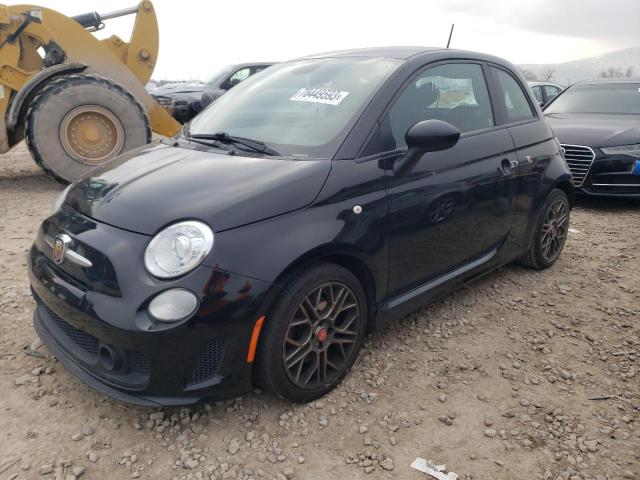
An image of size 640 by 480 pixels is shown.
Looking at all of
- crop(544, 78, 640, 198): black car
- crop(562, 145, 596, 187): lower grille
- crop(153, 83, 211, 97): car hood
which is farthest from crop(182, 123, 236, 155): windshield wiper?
crop(153, 83, 211, 97): car hood

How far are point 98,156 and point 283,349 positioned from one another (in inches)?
191

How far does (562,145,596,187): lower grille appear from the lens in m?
5.82

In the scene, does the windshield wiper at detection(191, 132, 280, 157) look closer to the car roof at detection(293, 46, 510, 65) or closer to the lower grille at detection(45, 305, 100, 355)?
the car roof at detection(293, 46, 510, 65)

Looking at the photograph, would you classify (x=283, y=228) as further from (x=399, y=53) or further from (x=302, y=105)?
(x=399, y=53)

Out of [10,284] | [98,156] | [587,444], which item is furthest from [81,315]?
[98,156]

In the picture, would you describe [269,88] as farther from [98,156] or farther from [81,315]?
[98,156]

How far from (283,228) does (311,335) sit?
0.54 m

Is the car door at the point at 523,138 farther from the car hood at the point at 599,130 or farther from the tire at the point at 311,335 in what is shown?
the car hood at the point at 599,130

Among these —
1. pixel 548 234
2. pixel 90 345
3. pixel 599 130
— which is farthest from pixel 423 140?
pixel 599 130

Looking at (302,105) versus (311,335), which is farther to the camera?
(302,105)

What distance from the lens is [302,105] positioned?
280cm

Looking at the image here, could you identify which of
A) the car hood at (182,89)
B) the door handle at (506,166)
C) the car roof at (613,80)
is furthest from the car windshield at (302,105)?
the car hood at (182,89)

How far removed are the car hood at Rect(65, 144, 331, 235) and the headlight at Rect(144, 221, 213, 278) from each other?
0.14 ft

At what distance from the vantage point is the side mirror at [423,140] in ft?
8.14
